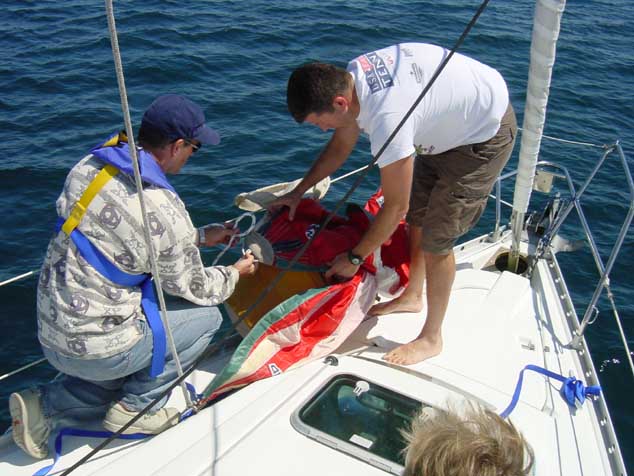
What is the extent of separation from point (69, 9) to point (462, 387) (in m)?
10.6

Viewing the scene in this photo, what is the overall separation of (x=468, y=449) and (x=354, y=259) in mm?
1738

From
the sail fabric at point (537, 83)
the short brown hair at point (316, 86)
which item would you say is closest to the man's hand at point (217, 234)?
the short brown hair at point (316, 86)

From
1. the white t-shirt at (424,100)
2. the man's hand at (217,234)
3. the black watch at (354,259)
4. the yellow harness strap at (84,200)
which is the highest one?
the white t-shirt at (424,100)

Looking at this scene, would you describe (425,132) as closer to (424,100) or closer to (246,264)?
(424,100)

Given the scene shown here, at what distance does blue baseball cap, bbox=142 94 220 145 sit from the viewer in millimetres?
2586

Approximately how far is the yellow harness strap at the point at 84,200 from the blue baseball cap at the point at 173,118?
275 mm

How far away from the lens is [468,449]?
4.86ft

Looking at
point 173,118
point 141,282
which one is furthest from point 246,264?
point 173,118

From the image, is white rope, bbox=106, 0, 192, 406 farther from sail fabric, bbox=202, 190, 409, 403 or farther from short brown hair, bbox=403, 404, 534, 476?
short brown hair, bbox=403, 404, 534, 476

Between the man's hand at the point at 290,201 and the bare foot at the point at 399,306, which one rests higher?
the man's hand at the point at 290,201

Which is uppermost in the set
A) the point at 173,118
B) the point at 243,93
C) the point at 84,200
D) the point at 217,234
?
the point at 173,118

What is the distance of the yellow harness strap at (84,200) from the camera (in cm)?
244

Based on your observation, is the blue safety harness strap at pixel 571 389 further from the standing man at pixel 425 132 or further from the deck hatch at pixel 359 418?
the deck hatch at pixel 359 418

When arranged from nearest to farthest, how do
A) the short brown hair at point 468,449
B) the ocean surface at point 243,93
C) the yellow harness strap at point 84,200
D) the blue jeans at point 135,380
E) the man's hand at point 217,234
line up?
the short brown hair at point 468,449, the yellow harness strap at point 84,200, the blue jeans at point 135,380, the man's hand at point 217,234, the ocean surface at point 243,93
